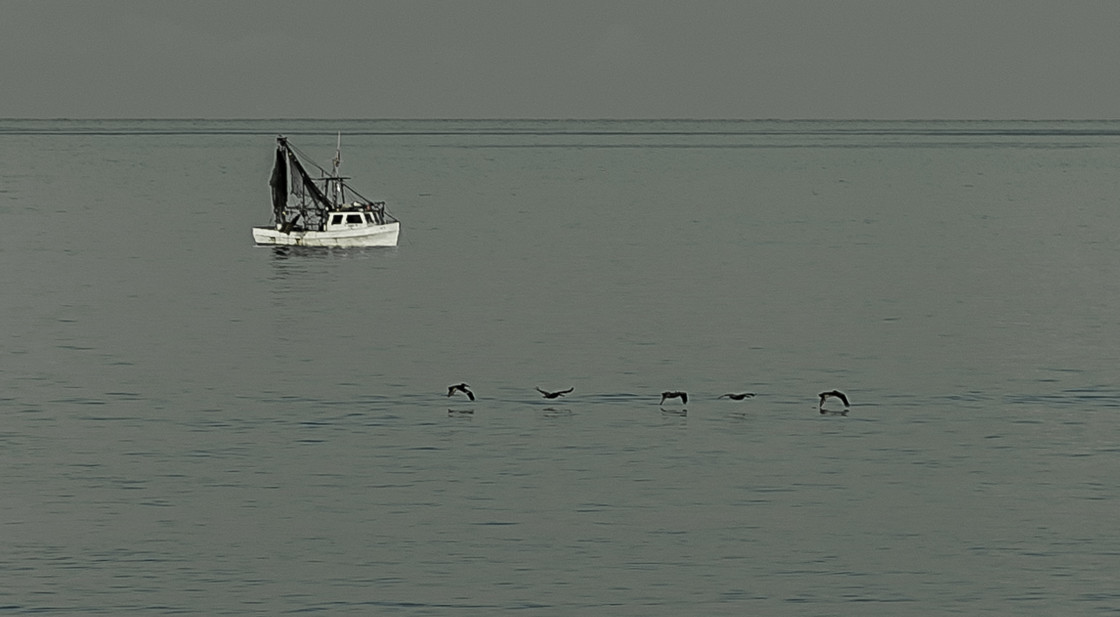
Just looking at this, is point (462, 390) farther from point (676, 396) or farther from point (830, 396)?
point (830, 396)

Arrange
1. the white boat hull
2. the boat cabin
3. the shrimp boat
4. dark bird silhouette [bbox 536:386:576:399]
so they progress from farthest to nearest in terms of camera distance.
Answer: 1. the boat cabin
2. the shrimp boat
3. the white boat hull
4. dark bird silhouette [bbox 536:386:576:399]

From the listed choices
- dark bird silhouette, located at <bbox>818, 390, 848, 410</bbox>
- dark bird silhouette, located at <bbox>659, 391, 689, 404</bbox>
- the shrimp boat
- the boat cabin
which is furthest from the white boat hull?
dark bird silhouette, located at <bbox>818, 390, 848, 410</bbox>

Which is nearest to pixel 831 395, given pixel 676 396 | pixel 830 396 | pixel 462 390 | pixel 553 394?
pixel 830 396

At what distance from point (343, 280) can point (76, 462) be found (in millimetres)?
50494

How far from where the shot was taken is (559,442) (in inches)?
1805

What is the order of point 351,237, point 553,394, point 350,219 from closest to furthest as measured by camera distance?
1. point 553,394
2. point 351,237
3. point 350,219

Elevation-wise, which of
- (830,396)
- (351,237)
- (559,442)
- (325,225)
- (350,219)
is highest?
(350,219)

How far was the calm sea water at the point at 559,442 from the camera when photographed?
109 feet

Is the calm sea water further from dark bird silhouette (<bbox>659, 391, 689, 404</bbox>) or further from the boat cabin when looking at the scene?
the boat cabin

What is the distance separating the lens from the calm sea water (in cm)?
3309

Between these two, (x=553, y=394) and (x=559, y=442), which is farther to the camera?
(x=553, y=394)

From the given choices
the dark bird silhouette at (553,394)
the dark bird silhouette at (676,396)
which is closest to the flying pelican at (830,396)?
the dark bird silhouette at (676,396)

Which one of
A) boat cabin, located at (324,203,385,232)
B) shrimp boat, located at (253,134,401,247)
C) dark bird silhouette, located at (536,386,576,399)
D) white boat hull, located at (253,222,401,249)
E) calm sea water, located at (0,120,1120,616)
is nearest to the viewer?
calm sea water, located at (0,120,1120,616)

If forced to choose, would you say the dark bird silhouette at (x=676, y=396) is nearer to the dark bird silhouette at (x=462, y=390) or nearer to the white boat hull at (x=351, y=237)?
the dark bird silhouette at (x=462, y=390)
